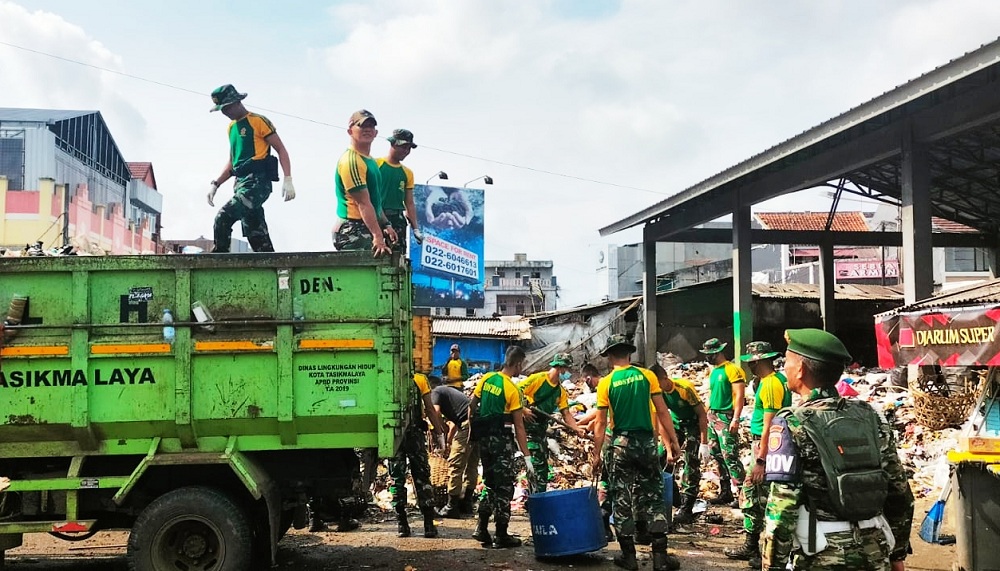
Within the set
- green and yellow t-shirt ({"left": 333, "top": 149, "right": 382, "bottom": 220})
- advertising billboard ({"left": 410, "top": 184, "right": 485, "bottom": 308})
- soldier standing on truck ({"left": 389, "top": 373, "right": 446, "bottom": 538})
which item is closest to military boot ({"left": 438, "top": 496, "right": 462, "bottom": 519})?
soldier standing on truck ({"left": 389, "top": 373, "right": 446, "bottom": 538})

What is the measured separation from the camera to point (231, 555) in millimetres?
5152

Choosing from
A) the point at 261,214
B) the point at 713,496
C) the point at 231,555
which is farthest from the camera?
the point at 713,496

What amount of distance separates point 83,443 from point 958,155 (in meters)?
16.4

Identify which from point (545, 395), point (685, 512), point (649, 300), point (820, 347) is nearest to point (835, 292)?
point (649, 300)

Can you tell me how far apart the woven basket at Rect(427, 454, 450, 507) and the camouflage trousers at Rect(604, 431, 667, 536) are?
3.08 meters

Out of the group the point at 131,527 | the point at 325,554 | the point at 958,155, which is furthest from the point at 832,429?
the point at 958,155

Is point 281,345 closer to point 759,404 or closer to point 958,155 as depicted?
point 759,404

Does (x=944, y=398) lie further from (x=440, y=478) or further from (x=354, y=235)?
(x=354, y=235)

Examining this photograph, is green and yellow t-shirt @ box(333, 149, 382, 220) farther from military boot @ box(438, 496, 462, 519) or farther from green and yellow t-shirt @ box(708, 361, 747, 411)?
green and yellow t-shirt @ box(708, 361, 747, 411)

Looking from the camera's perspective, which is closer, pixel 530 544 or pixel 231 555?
pixel 231 555

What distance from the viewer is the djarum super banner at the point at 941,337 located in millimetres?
7051

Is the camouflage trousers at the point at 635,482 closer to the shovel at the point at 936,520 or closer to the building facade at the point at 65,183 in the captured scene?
the shovel at the point at 936,520

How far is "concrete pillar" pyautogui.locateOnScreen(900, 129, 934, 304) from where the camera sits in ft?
36.1

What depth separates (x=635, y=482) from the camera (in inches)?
248
